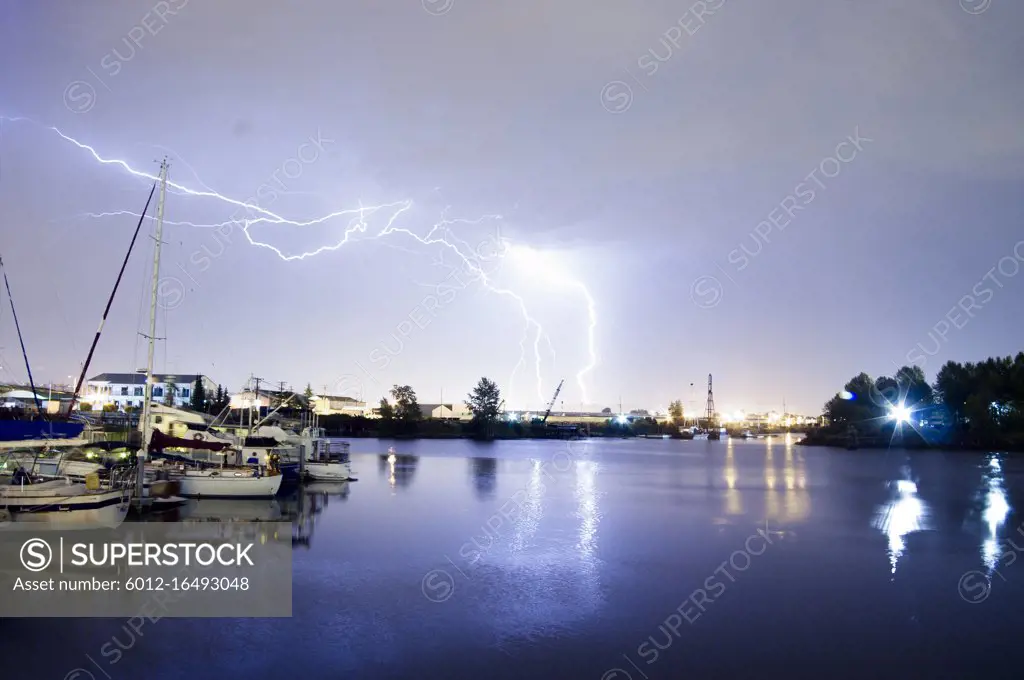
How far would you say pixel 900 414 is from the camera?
546 feet

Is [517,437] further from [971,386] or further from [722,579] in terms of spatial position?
[722,579]

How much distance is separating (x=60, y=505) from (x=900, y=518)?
39649 millimetres

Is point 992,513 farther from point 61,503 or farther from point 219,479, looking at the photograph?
point 61,503

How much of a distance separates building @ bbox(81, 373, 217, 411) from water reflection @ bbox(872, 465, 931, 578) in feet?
374

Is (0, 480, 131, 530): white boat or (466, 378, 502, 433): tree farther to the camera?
(466, 378, 502, 433): tree

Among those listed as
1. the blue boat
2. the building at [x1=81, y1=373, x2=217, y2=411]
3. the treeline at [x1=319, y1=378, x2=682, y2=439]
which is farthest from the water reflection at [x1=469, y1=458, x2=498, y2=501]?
the treeline at [x1=319, y1=378, x2=682, y2=439]

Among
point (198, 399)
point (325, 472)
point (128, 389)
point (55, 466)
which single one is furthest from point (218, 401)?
point (55, 466)

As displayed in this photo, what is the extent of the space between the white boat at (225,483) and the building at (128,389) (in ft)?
316

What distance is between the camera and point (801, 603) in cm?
1872

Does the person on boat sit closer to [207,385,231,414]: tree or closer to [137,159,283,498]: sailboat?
[137,159,283,498]: sailboat

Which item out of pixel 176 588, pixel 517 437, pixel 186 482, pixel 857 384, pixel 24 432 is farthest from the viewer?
pixel 517 437

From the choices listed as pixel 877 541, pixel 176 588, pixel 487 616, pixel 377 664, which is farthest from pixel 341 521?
pixel 877 541

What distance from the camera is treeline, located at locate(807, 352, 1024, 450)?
128 m

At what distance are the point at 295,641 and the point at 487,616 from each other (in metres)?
4.76
